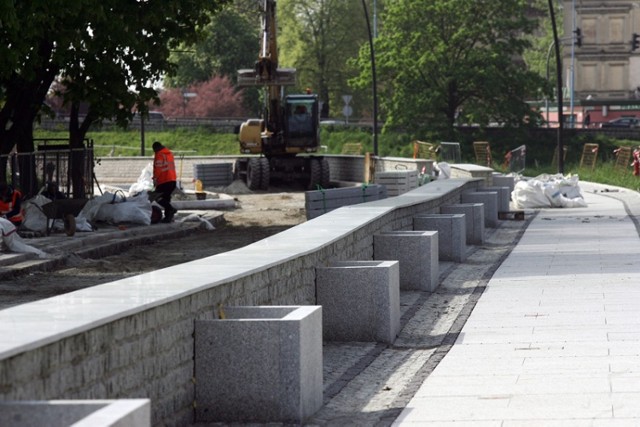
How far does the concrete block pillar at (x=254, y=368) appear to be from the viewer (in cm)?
915

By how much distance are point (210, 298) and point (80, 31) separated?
21116 mm

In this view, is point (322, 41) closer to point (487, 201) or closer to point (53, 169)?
point (53, 169)

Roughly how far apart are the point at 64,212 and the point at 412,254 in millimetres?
11243

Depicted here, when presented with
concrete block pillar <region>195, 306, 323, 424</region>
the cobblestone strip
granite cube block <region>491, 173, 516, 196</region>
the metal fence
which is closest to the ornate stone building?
granite cube block <region>491, 173, 516, 196</region>

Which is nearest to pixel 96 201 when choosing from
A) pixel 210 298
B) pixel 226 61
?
pixel 210 298

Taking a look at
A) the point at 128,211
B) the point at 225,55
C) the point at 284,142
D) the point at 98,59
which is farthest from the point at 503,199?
the point at 225,55

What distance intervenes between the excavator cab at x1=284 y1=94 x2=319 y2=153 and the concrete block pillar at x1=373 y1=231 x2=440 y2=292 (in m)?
36.3

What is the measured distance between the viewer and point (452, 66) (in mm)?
76625

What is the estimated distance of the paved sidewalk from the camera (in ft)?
30.5

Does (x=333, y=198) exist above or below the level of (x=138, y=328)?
below

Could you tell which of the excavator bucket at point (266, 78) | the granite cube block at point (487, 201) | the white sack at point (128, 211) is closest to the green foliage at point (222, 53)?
the excavator bucket at point (266, 78)

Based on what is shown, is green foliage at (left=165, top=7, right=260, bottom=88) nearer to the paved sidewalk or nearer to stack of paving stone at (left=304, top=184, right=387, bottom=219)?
stack of paving stone at (left=304, top=184, right=387, bottom=219)

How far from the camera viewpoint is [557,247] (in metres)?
23.3

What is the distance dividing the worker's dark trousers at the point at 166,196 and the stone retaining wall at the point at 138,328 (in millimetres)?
18464
